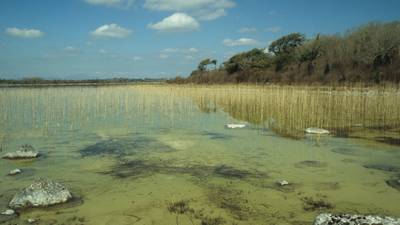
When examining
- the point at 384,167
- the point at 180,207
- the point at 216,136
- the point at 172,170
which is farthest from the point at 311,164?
the point at 216,136

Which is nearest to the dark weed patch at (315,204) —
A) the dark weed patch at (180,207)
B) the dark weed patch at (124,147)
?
the dark weed patch at (180,207)

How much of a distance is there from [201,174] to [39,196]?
2.39m

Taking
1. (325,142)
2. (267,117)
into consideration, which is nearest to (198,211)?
(325,142)

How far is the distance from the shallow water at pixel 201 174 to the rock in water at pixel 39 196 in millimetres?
135

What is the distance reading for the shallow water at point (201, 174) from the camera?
4305 millimetres

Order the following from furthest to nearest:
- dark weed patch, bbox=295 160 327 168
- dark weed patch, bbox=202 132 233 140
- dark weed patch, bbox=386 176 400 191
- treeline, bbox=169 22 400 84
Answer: treeline, bbox=169 22 400 84, dark weed patch, bbox=202 132 233 140, dark weed patch, bbox=295 160 327 168, dark weed patch, bbox=386 176 400 191

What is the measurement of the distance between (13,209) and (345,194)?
4078 millimetres

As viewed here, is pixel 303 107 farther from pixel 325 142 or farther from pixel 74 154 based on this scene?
pixel 74 154

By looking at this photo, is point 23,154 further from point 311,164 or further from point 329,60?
point 329,60

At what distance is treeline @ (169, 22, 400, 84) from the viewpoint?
2925 cm

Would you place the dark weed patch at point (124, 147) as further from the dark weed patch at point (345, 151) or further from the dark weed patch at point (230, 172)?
the dark weed patch at point (345, 151)

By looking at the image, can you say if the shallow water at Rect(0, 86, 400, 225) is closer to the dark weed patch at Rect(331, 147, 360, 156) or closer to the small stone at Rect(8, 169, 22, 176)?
the dark weed patch at Rect(331, 147, 360, 156)

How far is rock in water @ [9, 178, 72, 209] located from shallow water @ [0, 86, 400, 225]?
135mm

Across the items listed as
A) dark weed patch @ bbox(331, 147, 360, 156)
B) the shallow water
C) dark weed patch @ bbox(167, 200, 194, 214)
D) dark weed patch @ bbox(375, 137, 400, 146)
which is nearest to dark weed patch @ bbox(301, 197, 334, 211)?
the shallow water
